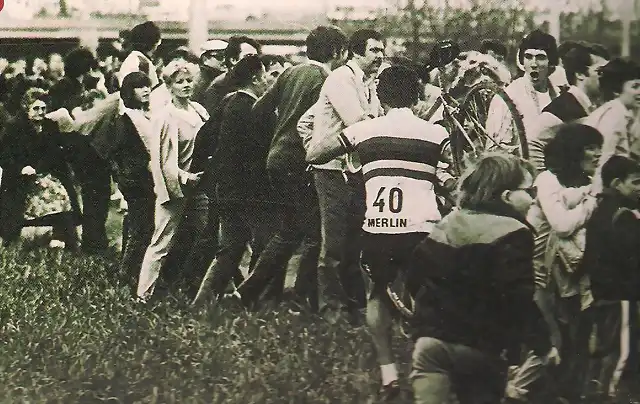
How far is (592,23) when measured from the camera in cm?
438

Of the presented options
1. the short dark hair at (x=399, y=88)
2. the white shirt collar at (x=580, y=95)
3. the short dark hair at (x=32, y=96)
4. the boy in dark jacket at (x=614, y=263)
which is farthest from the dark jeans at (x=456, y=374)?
the short dark hair at (x=32, y=96)

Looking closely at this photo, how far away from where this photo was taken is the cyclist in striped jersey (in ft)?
14.3

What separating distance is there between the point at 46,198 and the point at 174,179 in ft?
3.09

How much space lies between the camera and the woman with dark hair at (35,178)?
4883 millimetres

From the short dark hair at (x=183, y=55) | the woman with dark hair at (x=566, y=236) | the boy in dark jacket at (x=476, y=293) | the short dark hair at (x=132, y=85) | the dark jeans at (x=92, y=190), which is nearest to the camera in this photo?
the boy in dark jacket at (x=476, y=293)

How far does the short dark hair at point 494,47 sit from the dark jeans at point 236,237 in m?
1.64

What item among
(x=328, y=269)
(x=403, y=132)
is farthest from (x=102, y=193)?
(x=403, y=132)

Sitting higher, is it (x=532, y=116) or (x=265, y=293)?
(x=532, y=116)

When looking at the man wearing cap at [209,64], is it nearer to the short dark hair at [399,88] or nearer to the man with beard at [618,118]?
the short dark hair at [399,88]

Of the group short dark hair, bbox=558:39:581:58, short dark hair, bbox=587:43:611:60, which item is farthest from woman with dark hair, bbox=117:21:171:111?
short dark hair, bbox=587:43:611:60

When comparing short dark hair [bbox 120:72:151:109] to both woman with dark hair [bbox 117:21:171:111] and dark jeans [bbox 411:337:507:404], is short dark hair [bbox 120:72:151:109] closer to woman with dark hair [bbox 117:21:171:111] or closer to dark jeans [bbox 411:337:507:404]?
woman with dark hair [bbox 117:21:171:111]

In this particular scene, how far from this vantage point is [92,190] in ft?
15.9

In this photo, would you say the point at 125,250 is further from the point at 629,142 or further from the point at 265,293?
the point at 629,142

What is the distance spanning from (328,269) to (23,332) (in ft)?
6.88
